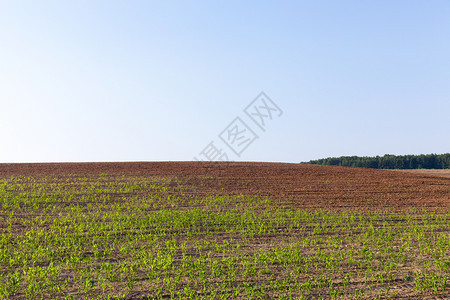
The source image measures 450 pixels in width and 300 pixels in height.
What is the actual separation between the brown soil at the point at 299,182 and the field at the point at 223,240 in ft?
0.67

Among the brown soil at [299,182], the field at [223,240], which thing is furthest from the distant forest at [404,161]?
the field at [223,240]

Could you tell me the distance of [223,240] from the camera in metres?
12.1

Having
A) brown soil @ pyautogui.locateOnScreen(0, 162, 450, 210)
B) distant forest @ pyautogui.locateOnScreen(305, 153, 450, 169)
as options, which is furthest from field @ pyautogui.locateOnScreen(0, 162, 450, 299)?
distant forest @ pyautogui.locateOnScreen(305, 153, 450, 169)

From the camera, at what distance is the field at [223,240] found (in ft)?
27.0

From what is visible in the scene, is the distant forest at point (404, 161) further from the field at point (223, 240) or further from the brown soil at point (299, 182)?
the field at point (223, 240)

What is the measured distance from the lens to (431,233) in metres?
13.6

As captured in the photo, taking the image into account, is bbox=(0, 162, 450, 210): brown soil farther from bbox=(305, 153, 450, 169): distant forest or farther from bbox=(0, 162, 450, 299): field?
bbox=(305, 153, 450, 169): distant forest

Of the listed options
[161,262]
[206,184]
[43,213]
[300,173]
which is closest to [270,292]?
[161,262]

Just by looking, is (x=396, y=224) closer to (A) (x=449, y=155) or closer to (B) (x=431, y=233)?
(B) (x=431, y=233)

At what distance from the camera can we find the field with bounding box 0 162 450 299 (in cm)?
822

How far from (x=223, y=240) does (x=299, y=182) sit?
15.6 metres

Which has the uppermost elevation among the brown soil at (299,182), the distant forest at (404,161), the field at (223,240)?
the distant forest at (404,161)

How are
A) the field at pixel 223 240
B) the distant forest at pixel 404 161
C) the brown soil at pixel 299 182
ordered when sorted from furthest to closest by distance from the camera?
the distant forest at pixel 404 161, the brown soil at pixel 299 182, the field at pixel 223 240

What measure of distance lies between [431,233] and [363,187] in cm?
1148
